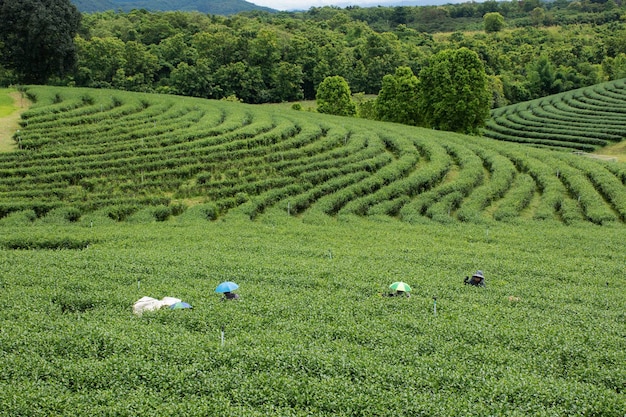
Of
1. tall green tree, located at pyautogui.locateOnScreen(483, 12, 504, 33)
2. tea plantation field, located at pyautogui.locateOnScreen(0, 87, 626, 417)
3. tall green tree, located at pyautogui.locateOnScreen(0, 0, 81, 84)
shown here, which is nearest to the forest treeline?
tall green tree, located at pyautogui.locateOnScreen(0, 0, 81, 84)

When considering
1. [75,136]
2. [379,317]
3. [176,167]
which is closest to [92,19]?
[75,136]

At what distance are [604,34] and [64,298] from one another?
141647 mm

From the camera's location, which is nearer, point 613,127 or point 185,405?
point 185,405

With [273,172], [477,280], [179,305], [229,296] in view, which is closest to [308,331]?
[229,296]

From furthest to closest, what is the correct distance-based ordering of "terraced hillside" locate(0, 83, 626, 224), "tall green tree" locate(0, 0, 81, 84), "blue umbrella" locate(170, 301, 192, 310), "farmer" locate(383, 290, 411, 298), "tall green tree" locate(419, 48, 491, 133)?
"tall green tree" locate(419, 48, 491, 133) → "tall green tree" locate(0, 0, 81, 84) → "terraced hillside" locate(0, 83, 626, 224) → "farmer" locate(383, 290, 411, 298) → "blue umbrella" locate(170, 301, 192, 310)

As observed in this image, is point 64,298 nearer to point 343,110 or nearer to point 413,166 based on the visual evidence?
point 413,166

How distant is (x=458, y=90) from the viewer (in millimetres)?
57812


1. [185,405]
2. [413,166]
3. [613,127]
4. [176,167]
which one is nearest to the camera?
[185,405]

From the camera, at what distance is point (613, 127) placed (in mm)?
65000

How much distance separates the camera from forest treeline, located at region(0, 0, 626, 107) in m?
78.9

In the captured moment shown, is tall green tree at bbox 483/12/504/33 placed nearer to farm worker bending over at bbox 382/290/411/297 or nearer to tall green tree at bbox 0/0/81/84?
tall green tree at bbox 0/0/81/84

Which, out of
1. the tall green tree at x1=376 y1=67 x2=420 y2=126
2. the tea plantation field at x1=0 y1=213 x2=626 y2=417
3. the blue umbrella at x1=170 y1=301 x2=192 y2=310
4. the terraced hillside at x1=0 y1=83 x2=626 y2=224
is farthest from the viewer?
the tall green tree at x1=376 y1=67 x2=420 y2=126

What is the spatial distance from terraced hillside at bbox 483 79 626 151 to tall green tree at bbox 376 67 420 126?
12.9 metres

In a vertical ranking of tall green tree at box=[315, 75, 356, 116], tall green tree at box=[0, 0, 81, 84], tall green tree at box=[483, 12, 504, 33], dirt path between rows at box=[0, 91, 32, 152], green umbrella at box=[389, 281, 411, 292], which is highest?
tall green tree at box=[483, 12, 504, 33]
